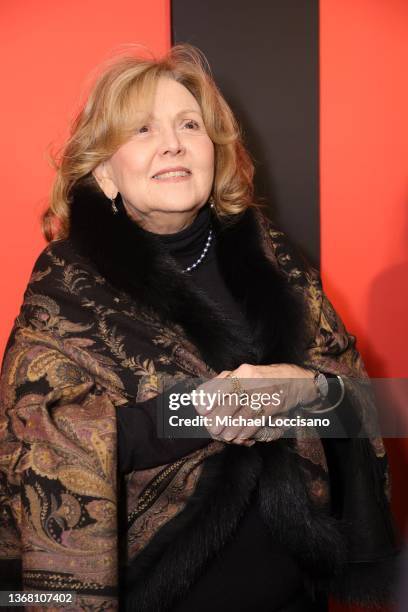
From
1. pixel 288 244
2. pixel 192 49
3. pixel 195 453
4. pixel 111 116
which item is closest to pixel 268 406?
pixel 195 453

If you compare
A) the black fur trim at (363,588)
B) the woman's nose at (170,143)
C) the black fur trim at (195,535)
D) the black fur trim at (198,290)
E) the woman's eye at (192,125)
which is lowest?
the black fur trim at (363,588)

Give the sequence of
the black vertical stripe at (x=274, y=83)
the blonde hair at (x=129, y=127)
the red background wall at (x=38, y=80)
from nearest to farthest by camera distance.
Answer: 1. the blonde hair at (x=129, y=127)
2. the red background wall at (x=38, y=80)
3. the black vertical stripe at (x=274, y=83)

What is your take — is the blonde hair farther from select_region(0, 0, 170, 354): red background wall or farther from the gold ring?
the gold ring

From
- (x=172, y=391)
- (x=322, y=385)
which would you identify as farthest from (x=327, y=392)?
(x=172, y=391)

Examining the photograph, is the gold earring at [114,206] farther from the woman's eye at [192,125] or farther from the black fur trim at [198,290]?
the woman's eye at [192,125]

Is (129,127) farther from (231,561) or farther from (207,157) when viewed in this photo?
(231,561)

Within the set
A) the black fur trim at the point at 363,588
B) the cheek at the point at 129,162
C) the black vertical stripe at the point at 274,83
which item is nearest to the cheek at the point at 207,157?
the cheek at the point at 129,162

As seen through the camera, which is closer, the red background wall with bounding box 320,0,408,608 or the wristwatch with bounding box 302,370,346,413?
the wristwatch with bounding box 302,370,346,413

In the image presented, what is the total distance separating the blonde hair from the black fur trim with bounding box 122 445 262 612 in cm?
60

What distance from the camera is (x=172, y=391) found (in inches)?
53.1

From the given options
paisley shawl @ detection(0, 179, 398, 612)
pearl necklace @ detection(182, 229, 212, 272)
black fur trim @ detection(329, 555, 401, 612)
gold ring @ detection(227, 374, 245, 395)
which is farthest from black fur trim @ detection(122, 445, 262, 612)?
pearl necklace @ detection(182, 229, 212, 272)

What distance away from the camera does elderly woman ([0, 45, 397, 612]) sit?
128 cm

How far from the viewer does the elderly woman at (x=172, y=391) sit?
1.28m

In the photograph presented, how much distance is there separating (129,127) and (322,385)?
0.66m
